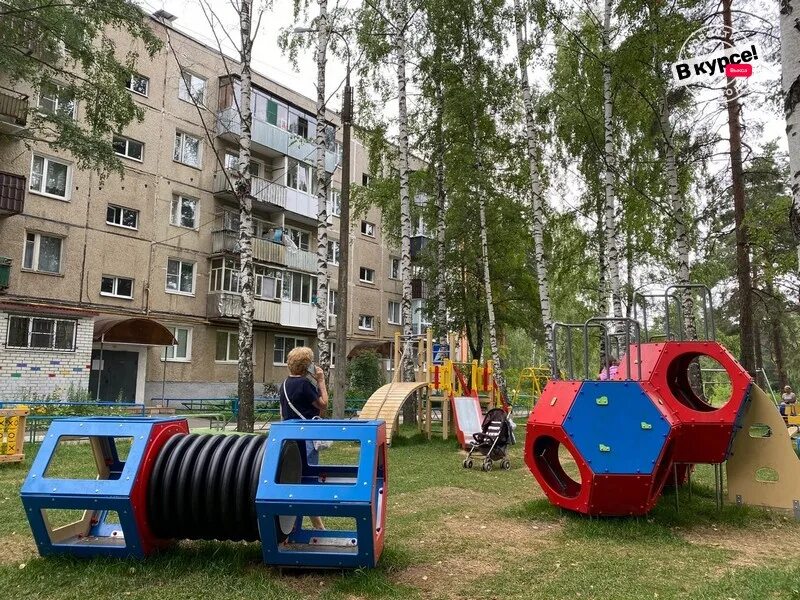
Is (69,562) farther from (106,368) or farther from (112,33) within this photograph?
(112,33)

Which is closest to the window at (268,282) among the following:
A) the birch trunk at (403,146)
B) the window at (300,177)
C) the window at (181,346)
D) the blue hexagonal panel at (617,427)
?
the window at (181,346)

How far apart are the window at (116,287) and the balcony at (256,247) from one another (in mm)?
3851

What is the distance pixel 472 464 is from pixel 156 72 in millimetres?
20825

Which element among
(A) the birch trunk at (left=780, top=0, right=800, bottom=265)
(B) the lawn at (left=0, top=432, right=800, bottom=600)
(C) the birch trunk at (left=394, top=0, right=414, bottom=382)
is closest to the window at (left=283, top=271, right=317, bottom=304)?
(C) the birch trunk at (left=394, top=0, right=414, bottom=382)

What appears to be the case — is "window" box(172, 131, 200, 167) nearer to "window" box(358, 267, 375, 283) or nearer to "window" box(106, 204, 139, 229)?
"window" box(106, 204, 139, 229)

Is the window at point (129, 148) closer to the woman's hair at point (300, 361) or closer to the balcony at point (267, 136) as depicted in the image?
the balcony at point (267, 136)

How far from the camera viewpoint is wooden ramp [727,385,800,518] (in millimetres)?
7195

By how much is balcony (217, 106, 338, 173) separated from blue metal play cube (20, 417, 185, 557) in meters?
21.6

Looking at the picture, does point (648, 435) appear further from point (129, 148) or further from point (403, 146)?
point (129, 148)

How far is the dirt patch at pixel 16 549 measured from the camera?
4996mm

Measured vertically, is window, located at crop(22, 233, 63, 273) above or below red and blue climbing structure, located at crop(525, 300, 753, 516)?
above

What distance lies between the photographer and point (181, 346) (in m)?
24.4

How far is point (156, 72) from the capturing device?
79.4ft

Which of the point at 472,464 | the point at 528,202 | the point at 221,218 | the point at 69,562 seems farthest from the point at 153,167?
the point at 69,562
